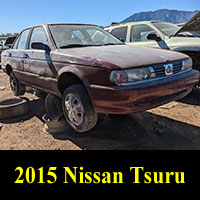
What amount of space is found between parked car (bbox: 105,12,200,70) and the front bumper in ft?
7.53

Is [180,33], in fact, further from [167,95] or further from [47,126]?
[47,126]

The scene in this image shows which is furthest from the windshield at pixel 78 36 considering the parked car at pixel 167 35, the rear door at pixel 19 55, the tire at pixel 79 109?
the parked car at pixel 167 35

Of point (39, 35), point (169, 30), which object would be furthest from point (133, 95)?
point (169, 30)

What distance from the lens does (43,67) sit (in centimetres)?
316

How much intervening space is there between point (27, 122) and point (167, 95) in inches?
102

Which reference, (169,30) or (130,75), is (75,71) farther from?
(169,30)

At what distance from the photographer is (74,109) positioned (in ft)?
8.57

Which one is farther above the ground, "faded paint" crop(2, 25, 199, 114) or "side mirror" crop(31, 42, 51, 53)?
"side mirror" crop(31, 42, 51, 53)

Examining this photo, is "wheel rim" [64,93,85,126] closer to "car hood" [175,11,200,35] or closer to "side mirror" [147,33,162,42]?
"side mirror" [147,33,162,42]

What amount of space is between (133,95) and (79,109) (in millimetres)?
822

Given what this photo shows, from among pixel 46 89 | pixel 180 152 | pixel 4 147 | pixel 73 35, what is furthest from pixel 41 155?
pixel 73 35

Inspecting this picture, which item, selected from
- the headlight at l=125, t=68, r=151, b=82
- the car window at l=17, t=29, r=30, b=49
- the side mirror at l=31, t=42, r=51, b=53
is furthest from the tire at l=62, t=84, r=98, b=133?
the car window at l=17, t=29, r=30, b=49

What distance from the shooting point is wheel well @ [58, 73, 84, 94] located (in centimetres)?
265

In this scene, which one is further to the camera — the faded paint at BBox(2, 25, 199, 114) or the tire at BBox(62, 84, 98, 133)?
the tire at BBox(62, 84, 98, 133)
